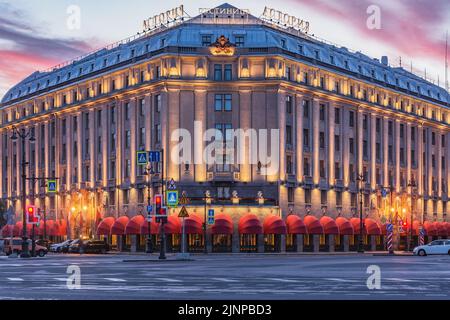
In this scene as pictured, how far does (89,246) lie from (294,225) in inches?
814

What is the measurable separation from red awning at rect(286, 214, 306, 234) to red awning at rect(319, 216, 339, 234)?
4.24 metres

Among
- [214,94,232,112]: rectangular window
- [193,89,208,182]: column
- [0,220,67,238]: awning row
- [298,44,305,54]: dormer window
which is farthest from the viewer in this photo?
[0,220,67,238]: awning row

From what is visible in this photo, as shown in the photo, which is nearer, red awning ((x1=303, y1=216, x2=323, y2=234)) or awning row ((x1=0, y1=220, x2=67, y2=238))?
red awning ((x1=303, y1=216, x2=323, y2=234))

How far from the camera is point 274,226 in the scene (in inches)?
3241

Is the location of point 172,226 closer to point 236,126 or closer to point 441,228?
point 236,126

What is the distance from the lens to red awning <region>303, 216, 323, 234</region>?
285ft

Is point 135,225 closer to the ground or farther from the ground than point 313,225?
farther from the ground

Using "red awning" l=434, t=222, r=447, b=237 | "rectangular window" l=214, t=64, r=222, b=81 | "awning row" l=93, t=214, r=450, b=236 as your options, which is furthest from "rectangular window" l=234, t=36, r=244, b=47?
"red awning" l=434, t=222, r=447, b=237

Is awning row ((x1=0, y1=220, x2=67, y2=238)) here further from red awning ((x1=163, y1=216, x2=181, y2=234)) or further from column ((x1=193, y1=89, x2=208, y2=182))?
column ((x1=193, y1=89, x2=208, y2=182))

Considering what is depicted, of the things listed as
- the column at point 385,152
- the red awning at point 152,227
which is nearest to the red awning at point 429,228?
the column at point 385,152

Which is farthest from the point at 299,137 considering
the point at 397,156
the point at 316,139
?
the point at 397,156

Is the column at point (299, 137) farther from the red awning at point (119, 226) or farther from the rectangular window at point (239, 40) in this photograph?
the red awning at point (119, 226)

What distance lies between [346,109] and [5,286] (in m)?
74.9
